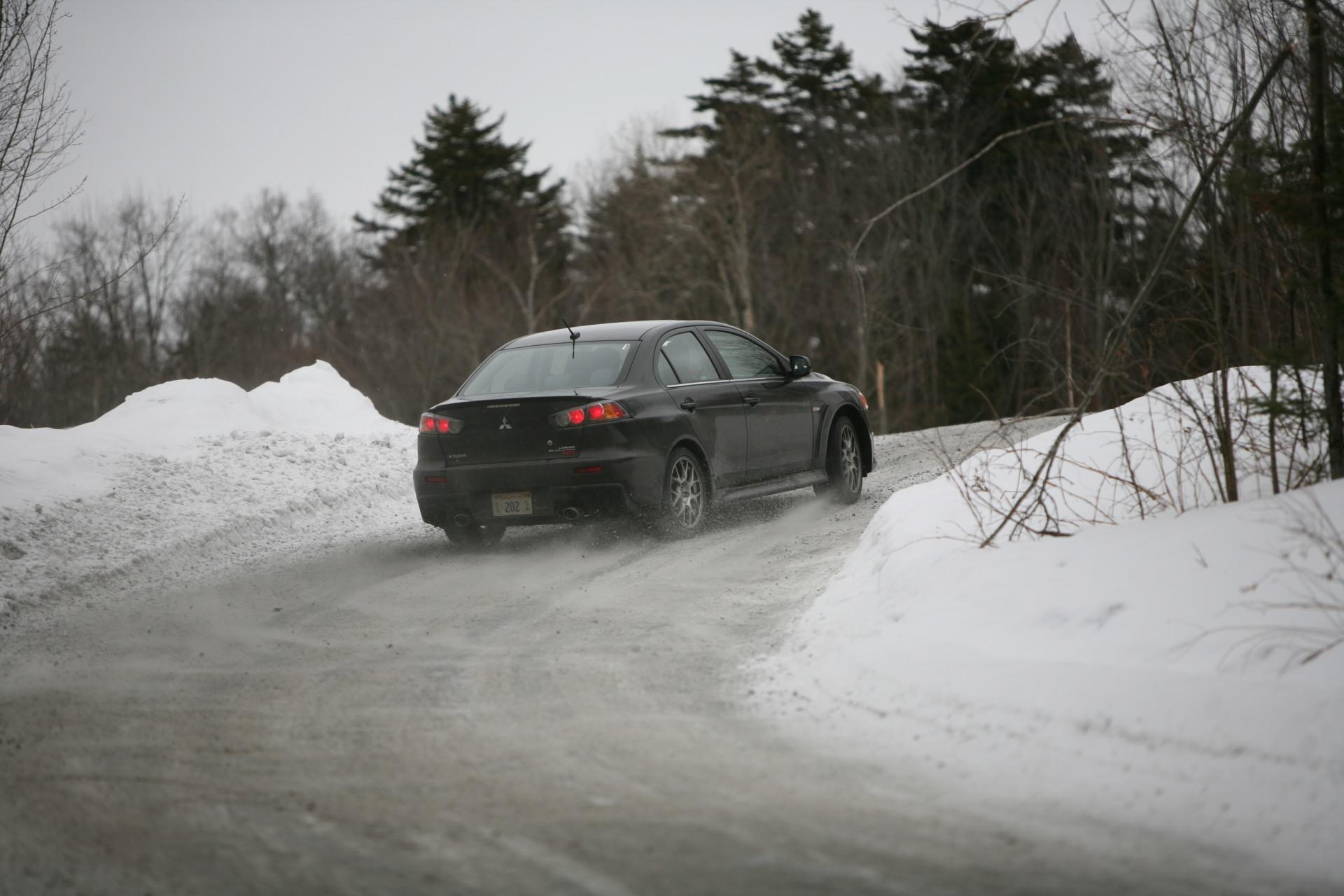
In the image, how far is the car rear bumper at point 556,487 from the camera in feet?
29.9

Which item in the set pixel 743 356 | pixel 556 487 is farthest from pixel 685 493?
pixel 743 356

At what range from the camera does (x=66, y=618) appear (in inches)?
297

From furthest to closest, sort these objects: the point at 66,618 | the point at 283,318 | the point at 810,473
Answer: the point at 283,318 < the point at 810,473 < the point at 66,618

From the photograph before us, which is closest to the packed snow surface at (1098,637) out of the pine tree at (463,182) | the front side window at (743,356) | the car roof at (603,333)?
the front side window at (743,356)

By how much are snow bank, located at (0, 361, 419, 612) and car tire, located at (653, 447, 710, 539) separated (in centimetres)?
313

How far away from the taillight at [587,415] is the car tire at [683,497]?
63 cm

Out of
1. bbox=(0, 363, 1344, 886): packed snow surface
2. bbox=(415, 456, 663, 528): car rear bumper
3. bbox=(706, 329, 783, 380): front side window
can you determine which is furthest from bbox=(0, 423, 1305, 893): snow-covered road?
bbox=(706, 329, 783, 380): front side window

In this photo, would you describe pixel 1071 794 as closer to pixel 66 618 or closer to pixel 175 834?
pixel 175 834

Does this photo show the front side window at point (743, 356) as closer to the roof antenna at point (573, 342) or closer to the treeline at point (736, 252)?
the roof antenna at point (573, 342)

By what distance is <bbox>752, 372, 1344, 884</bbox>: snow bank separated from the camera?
3832 mm

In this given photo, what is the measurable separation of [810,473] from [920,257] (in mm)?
36605

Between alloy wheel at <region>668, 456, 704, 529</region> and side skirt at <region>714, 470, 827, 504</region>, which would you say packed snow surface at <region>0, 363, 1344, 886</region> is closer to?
alloy wheel at <region>668, 456, 704, 529</region>

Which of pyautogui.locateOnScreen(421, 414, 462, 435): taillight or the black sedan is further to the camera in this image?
pyautogui.locateOnScreen(421, 414, 462, 435): taillight

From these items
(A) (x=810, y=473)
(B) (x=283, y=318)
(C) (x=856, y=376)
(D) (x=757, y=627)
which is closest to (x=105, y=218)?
(B) (x=283, y=318)
